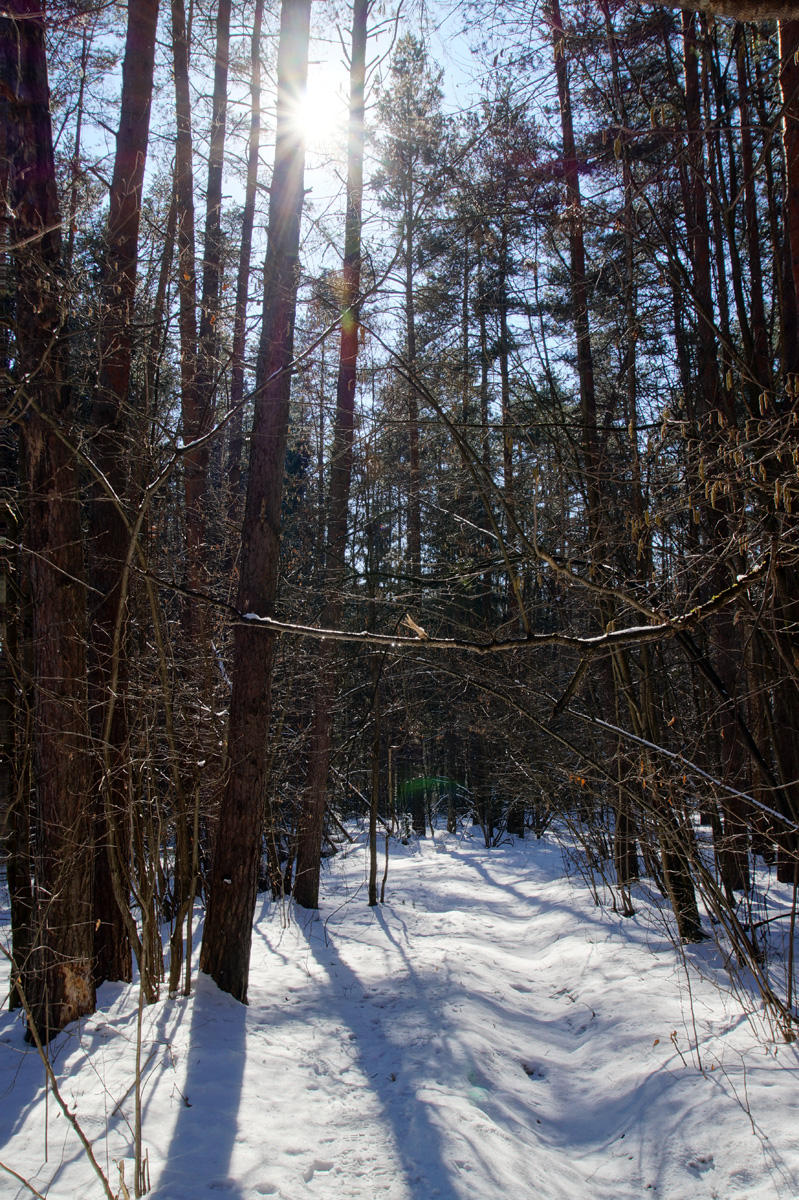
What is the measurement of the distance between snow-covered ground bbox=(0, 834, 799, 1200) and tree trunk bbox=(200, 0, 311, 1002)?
52cm

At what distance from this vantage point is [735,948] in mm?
4070

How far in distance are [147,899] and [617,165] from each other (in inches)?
274

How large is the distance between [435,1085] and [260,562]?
11.5 ft

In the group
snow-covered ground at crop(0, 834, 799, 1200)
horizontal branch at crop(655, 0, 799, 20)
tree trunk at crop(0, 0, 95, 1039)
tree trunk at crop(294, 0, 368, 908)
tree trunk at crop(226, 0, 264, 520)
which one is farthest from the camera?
tree trunk at crop(226, 0, 264, 520)

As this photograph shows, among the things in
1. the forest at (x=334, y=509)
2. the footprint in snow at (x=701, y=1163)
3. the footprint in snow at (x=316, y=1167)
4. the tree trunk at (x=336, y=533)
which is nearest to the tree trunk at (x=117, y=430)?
the forest at (x=334, y=509)

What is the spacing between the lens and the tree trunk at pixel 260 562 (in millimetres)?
4969

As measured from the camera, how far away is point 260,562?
5305mm

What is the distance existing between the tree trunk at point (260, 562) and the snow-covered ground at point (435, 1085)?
0.52 m

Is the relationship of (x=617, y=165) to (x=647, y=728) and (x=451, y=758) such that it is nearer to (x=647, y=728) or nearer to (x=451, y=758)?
(x=647, y=728)

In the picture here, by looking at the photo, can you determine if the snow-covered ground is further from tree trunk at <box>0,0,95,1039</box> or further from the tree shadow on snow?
tree trunk at <box>0,0,95,1039</box>

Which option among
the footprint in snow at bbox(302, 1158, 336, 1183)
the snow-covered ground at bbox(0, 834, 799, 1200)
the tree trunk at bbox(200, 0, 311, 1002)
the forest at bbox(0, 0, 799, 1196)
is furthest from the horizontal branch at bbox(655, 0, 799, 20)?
the footprint in snow at bbox(302, 1158, 336, 1183)

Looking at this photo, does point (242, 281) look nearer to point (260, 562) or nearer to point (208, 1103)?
point (260, 562)

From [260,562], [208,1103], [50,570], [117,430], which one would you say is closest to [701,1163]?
[208,1103]

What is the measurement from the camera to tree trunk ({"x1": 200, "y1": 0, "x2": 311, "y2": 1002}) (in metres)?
4.97
